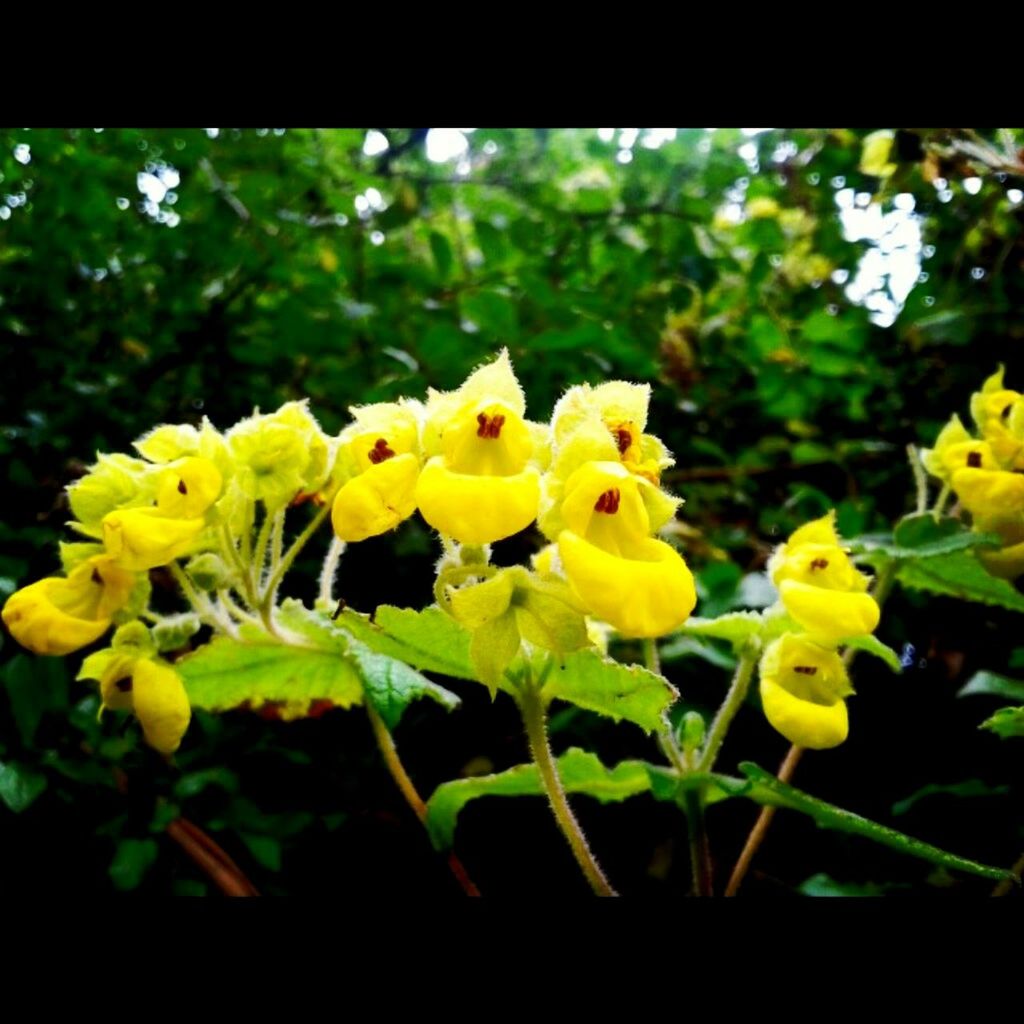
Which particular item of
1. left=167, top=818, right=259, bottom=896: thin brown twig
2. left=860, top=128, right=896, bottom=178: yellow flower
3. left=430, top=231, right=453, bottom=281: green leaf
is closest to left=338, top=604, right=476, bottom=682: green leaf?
left=167, top=818, right=259, bottom=896: thin brown twig

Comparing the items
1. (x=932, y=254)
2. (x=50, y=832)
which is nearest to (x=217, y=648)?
(x=50, y=832)

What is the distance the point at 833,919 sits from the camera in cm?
65

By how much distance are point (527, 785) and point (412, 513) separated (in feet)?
1.13

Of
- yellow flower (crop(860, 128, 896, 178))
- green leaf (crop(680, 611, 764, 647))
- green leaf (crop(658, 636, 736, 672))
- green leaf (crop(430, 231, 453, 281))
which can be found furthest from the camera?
green leaf (crop(430, 231, 453, 281))

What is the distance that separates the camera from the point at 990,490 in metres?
0.99

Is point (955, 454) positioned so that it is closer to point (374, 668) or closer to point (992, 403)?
point (992, 403)

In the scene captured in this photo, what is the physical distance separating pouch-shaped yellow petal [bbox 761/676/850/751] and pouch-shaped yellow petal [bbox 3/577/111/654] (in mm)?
664

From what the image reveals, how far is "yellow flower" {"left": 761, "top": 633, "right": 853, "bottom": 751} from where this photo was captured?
803 mm

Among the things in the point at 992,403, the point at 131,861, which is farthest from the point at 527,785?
the point at 992,403

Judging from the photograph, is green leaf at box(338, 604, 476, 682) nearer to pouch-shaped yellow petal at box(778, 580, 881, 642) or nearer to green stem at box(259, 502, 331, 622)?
green stem at box(259, 502, 331, 622)

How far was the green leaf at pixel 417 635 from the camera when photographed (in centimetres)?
74

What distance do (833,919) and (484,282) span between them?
1288 mm

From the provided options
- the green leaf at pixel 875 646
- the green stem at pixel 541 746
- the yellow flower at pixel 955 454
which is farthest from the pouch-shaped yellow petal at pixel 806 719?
the yellow flower at pixel 955 454

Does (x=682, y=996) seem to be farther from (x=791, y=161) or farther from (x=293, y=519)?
(x=791, y=161)
